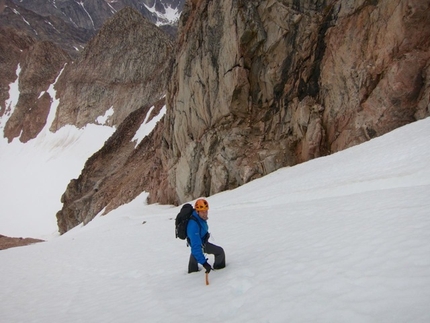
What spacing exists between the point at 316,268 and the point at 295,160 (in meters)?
14.7

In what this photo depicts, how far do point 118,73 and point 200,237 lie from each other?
61742 mm

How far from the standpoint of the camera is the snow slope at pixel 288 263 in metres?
4.25

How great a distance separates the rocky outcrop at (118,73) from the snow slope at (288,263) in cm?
4491

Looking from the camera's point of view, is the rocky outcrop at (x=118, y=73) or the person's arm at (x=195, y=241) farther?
the rocky outcrop at (x=118, y=73)

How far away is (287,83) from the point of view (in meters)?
20.4

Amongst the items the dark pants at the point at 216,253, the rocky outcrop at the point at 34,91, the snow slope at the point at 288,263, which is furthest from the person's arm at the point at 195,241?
the rocky outcrop at the point at 34,91

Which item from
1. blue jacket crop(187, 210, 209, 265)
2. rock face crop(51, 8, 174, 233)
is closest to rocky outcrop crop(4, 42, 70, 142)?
rock face crop(51, 8, 174, 233)

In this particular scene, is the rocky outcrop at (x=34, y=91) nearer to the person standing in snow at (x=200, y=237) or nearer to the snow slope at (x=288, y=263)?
the snow slope at (x=288, y=263)

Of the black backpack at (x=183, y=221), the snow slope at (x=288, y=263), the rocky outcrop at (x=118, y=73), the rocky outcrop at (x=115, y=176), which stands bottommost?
the snow slope at (x=288, y=263)

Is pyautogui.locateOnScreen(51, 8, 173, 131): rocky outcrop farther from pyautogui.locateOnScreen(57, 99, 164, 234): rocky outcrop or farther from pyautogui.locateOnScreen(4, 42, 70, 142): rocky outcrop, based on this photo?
pyautogui.locateOnScreen(57, 99, 164, 234): rocky outcrop

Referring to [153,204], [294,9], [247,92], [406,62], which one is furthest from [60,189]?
[406,62]

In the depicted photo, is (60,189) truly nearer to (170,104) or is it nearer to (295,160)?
(170,104)

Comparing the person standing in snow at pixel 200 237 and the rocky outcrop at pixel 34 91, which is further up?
the rocky outcrop at pixel 34 91

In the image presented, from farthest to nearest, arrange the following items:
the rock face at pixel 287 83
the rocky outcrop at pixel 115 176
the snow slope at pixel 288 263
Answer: the rocky outcrop at pixel 115 176 → the rock face at pixel 287 83 → the snow slope at pixel 288 263
